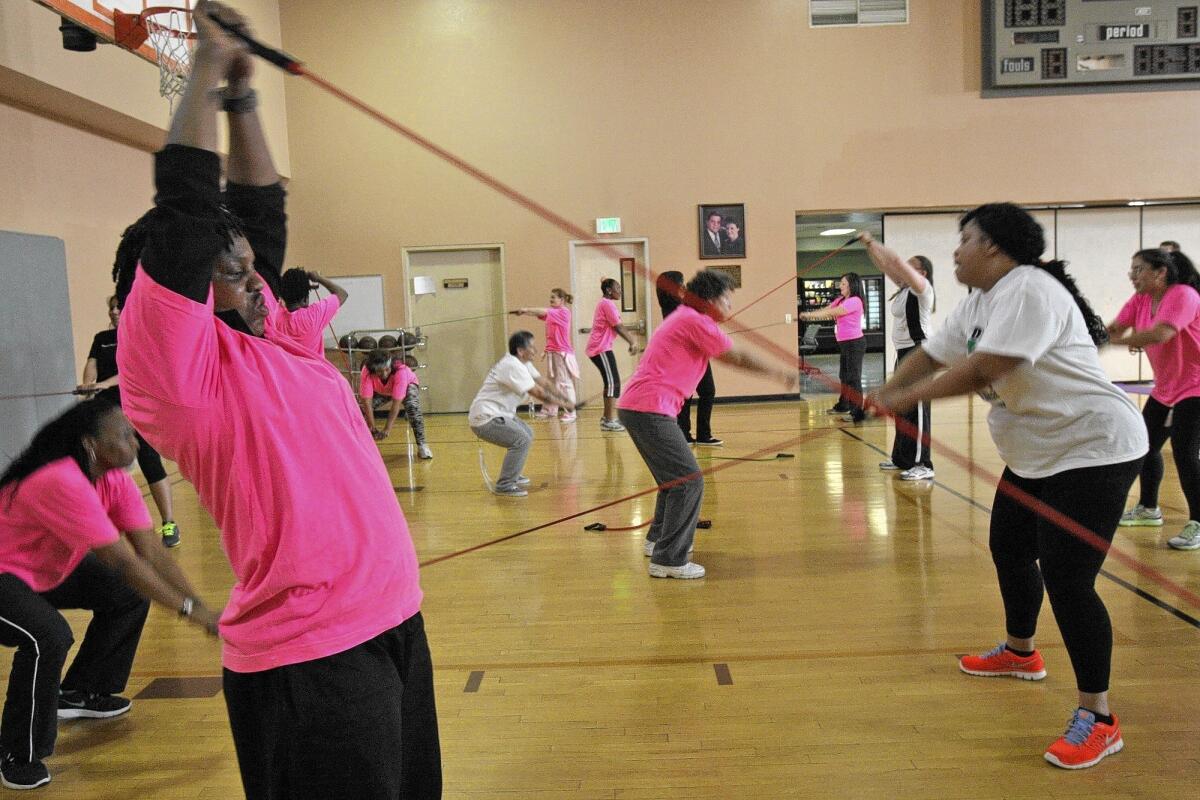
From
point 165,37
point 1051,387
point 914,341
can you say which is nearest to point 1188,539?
point 914,341

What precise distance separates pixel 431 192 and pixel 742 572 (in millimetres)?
7952

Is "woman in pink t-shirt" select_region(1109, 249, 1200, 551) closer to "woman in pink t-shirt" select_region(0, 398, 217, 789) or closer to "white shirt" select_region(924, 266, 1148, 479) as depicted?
"white shirt" select_region(924, 266, 1148, 479)

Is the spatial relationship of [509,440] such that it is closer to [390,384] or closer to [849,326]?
[390,384]

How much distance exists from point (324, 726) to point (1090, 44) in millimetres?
11895

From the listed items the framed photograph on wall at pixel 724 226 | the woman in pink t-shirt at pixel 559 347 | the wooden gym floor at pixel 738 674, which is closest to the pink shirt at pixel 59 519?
the wooden gym floor at pixel 738 674

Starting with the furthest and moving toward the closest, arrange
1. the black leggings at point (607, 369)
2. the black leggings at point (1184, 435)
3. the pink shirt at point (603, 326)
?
1. the black leggings at point (607, 369)
2. the pink shirt at point (603, 326)
3. the black leggings at point (1184, 435)

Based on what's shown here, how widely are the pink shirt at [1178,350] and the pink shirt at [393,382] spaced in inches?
215

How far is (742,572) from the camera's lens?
4398 mm

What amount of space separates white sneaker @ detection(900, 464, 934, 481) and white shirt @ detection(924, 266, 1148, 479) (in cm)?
396

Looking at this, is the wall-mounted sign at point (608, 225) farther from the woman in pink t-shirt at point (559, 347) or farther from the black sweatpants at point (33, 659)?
the black sweatpants at point (33, 659)

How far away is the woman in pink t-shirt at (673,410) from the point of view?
4.26 metres

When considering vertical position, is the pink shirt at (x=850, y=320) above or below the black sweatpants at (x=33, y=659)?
above

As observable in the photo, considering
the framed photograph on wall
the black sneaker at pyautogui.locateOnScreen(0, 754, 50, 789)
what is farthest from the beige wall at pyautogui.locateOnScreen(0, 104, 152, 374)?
the framed photograph on wall

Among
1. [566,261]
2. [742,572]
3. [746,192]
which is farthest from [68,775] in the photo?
[746,192]
